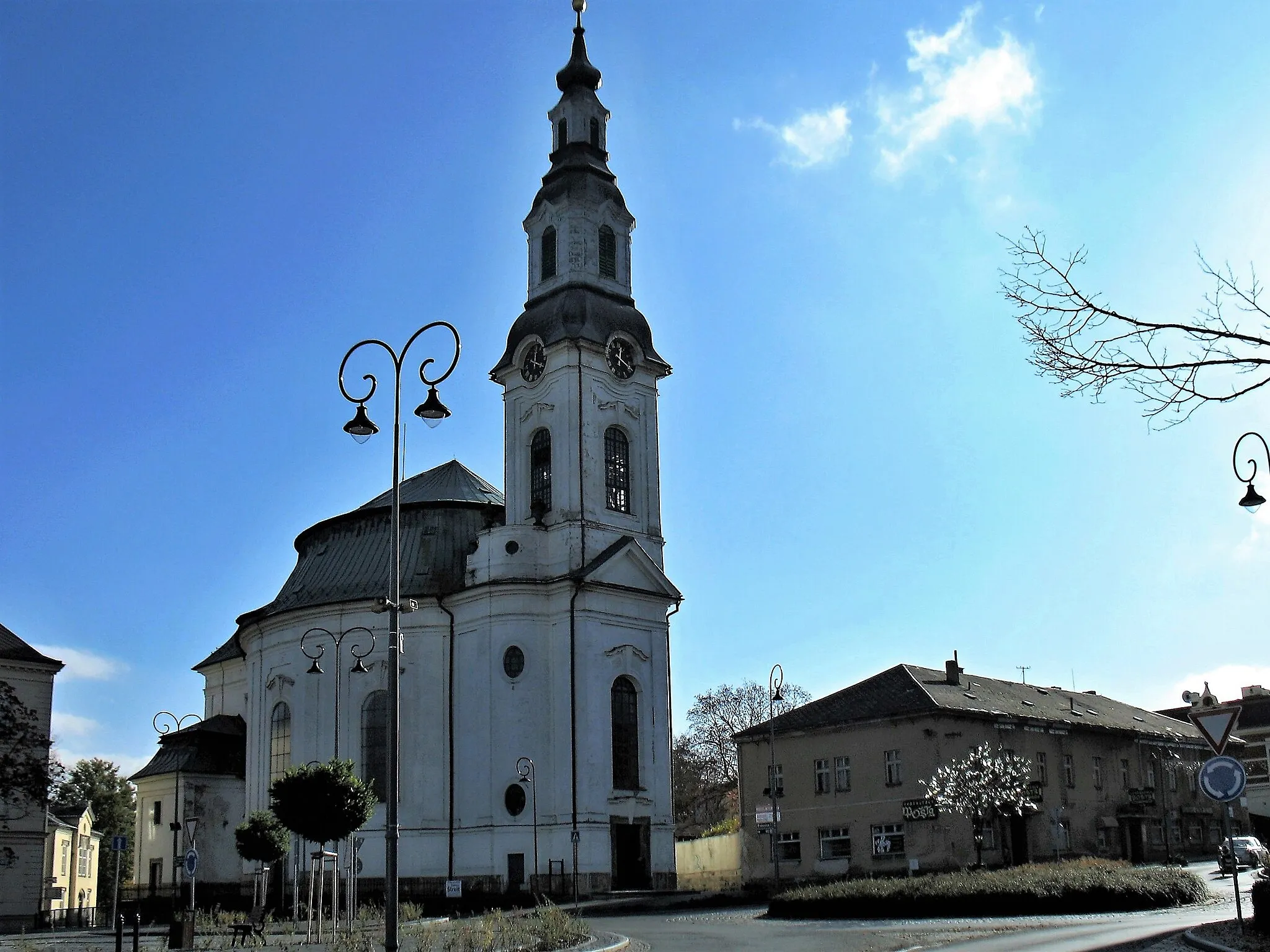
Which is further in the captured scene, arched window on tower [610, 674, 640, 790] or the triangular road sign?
arched window on tower [610, 674, 640, 790]

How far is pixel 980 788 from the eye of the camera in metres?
46.3

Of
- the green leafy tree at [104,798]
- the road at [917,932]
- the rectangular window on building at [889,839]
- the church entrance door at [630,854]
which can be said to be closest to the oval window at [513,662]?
the church entrance door at [630,854]

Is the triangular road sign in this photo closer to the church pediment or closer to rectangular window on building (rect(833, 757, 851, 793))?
the church pediment

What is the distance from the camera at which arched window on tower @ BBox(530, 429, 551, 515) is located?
49.8m

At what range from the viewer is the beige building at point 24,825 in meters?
44.1

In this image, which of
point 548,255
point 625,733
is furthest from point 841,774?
point 548,255

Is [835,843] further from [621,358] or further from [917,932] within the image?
[917,932]

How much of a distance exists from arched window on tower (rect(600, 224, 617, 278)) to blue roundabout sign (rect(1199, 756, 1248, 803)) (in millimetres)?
38014

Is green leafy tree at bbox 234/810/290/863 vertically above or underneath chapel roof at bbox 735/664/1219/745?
underneath

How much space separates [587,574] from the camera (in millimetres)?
46875

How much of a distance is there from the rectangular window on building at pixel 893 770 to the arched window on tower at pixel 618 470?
1376 centimetres

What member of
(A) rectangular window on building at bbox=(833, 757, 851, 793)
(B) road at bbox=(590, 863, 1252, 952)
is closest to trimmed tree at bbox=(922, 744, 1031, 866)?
Answer: (A) rectangular window on building at bbox=(833, 757, 851, 793)

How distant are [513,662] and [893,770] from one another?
49.6ft

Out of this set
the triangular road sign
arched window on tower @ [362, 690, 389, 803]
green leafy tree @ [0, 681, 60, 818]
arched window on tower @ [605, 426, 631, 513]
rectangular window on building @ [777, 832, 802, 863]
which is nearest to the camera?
the triangular road sign
